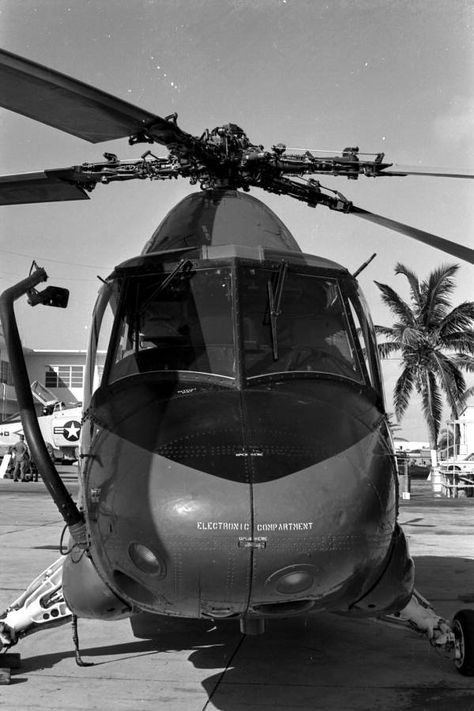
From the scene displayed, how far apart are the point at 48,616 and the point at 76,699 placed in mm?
864

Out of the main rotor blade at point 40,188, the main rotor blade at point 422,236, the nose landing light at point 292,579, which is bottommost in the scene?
the nose landing light at point 292,579

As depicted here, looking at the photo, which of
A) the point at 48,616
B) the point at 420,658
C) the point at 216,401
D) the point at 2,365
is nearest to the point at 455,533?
the point at 420,658

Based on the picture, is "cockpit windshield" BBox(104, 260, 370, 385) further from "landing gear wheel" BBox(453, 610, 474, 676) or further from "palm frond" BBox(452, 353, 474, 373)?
"palm frond" BBox(452, 353, 474, 373)

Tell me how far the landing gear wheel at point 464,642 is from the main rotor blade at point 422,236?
2.43 metres

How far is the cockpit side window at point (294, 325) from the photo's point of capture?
16.1 feet

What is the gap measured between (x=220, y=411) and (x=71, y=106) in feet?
6.95

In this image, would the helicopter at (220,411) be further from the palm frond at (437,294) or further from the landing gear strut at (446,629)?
the palm frond at (437,294)

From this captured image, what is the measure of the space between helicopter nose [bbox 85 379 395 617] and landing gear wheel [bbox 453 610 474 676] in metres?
1.45

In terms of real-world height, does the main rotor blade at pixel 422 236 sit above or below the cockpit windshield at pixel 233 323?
above

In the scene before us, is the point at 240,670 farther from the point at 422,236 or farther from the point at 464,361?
the point at 464,361

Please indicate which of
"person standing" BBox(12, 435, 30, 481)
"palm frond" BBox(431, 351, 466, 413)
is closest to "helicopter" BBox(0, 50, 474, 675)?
"person standing" BBox(12, 435, 30, 481)

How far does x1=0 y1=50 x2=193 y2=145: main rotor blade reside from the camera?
443cm

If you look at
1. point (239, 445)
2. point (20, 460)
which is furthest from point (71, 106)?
point (20, 460)

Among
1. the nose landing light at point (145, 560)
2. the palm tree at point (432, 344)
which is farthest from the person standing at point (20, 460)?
the nose landing light at point (145, 560)
